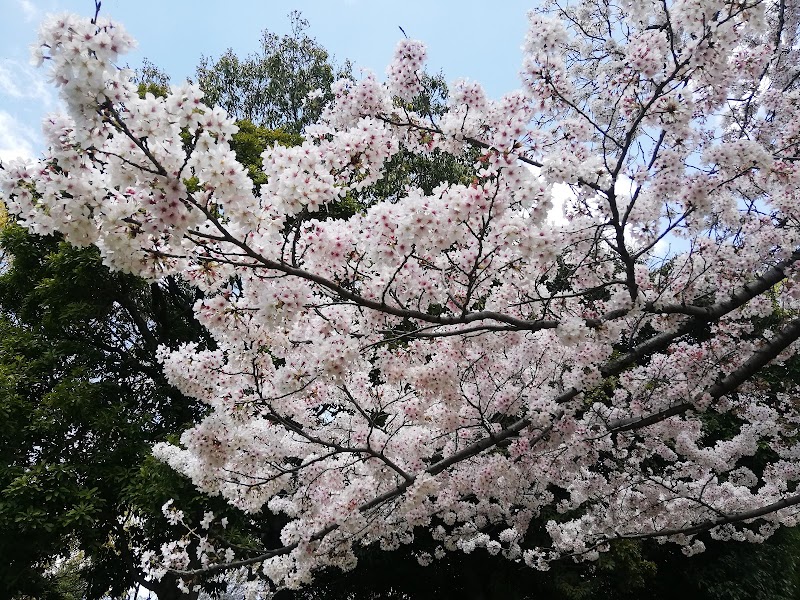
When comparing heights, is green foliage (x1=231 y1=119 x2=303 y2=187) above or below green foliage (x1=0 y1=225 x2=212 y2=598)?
above

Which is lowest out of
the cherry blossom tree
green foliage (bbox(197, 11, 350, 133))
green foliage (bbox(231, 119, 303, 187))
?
the cherry blossom tree

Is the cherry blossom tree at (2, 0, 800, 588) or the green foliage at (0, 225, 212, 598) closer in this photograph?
the cherry blossom tree at (2, 0, 800, 588)

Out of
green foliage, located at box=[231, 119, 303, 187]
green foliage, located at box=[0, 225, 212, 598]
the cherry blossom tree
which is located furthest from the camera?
green foliage, located at box=[231, 119, 303, 187]

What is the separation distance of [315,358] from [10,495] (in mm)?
6782

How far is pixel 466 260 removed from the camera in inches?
149

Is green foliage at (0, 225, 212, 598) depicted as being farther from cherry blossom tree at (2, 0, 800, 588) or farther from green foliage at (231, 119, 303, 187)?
cherry blossom tree at (2, 0, 800, 588)

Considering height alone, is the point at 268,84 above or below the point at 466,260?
above

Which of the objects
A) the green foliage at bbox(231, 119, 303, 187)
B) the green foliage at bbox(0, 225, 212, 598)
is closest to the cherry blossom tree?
the green foliage at bbox(0, 225, 212, 598)

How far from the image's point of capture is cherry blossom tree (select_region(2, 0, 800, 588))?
2.67 m

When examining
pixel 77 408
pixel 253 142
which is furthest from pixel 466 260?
pixel 253 142

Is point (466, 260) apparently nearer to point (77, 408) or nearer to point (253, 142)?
point (77, 408)

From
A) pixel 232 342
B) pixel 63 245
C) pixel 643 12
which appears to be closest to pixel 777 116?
pixel 643 12

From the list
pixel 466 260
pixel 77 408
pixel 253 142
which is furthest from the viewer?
pixel 253 142

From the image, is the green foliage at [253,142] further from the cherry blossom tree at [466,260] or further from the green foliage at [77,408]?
the cherry blossom tree at [466,260]
